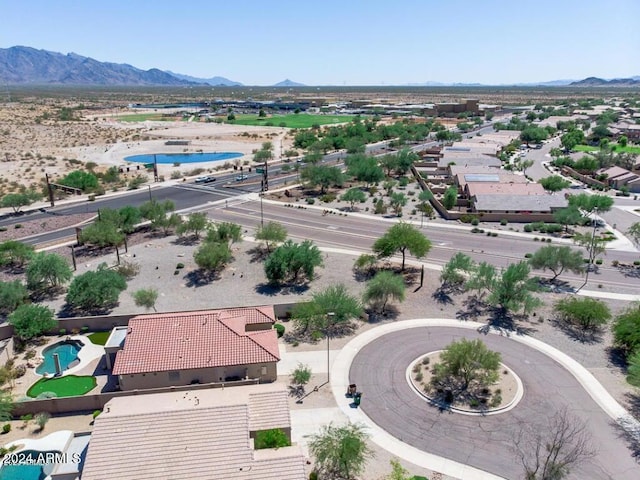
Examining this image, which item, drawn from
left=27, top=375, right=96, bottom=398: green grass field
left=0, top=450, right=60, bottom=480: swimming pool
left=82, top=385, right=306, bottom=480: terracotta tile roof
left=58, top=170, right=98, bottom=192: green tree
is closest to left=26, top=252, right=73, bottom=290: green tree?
left=27, top=375, right=96, bottom=398: green grass field

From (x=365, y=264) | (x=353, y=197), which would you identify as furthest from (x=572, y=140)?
(x=365, y=264)

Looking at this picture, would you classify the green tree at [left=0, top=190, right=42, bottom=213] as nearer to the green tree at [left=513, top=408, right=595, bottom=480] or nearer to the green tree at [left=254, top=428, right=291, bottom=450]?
the green tree at [left=254, top=428, right=291, bottom=450]

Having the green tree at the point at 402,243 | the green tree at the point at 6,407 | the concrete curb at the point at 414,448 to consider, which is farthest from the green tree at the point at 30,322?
the green tree at the point at 402,243

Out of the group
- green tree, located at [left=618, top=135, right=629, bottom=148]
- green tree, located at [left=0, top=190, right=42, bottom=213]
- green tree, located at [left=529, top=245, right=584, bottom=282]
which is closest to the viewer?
green tree, located at [left=529, top=245, right=584, bottom=282]

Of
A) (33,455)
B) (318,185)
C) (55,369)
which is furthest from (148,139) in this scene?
(33,455)

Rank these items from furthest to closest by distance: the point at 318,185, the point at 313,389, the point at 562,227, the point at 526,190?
the point at 318,185 < the point at 526,190 < the point at 562,227 < the point at 313,389

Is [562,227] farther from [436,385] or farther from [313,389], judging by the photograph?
[313,389]

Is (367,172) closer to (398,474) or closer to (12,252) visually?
(12,252)
